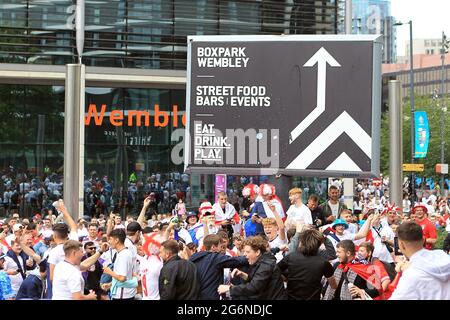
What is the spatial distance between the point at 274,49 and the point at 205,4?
21.2 meters

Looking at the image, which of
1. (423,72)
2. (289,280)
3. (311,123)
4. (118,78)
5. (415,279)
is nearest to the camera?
(415,279)

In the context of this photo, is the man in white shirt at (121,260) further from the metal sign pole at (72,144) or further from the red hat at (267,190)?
the metal sign pole at (72,144)

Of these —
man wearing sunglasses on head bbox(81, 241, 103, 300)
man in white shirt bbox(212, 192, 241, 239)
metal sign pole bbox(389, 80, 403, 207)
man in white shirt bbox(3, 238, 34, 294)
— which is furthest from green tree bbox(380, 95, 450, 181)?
man wearing sunglasses on head bbox(81, 241, 103, 300)

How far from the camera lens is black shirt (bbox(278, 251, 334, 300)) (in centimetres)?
860

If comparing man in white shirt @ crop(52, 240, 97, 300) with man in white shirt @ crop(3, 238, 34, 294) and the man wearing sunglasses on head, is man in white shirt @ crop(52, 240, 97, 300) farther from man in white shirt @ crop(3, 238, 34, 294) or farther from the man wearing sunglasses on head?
man in white shirt @ crop(3, 238, 34, 294)

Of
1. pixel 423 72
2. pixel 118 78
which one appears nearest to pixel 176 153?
pixel 118 78

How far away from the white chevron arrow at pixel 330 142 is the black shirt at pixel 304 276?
18.8 feet

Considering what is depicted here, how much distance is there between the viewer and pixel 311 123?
47.2ft

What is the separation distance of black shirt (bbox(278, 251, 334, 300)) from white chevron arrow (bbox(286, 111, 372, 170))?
5717 mm

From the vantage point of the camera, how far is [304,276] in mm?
8609

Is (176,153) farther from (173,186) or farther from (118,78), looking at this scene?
(118,78)

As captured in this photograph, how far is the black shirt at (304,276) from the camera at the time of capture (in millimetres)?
8602

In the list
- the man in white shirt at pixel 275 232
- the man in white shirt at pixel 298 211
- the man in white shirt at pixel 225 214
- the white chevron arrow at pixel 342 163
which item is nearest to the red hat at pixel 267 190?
the man in white shirt at pixel 298 211

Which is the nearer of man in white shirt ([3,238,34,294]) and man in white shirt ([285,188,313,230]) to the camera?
man in white shirt ([3,238,34,294])
